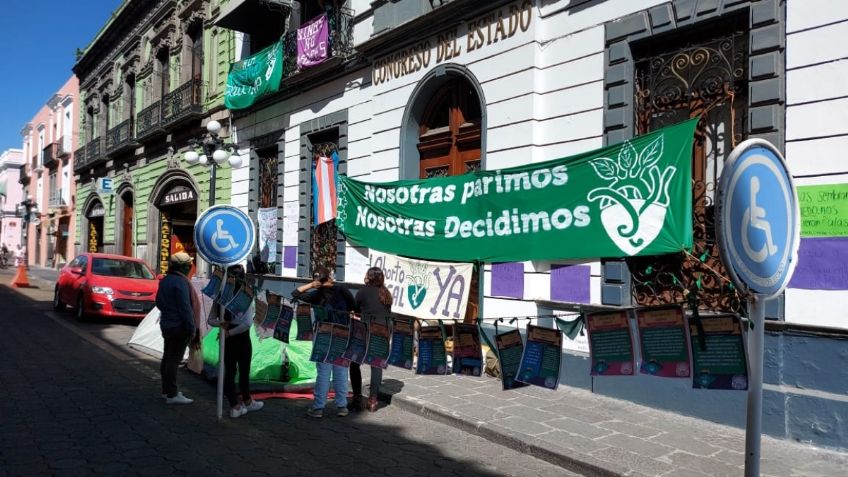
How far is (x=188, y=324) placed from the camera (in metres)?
6.89

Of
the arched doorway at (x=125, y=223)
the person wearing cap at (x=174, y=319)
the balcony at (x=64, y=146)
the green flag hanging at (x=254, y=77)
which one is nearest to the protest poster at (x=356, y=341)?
the person wearing cap at (x=174, y=319)

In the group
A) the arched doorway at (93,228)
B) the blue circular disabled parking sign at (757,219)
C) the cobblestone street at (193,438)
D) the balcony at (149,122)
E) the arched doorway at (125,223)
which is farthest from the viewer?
the arched doorway at (93,228)

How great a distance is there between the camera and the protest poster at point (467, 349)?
550cm

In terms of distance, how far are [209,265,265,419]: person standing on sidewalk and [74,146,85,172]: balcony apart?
28.8 m

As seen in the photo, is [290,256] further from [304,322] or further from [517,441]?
[517,441]

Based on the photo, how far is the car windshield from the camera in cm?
1448

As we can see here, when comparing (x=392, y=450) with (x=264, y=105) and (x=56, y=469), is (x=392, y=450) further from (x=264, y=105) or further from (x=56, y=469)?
(x=264, y=105)

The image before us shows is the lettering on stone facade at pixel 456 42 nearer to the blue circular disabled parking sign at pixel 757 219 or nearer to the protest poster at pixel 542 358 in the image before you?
the protest poster at pixel 542 358

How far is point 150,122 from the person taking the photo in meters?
22.5

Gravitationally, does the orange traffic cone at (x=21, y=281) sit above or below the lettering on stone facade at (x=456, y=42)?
below

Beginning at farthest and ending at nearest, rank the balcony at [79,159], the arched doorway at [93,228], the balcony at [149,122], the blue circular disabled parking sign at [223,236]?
1. the balcony at [79,159]
2. the arched doorway at [93,228]
3. the balcony at [149,122]
4. the blue circular disabled parking sign at [223,236]

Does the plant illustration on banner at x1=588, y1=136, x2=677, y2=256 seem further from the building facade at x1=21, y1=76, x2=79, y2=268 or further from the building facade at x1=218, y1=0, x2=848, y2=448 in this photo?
the building facade at x1=21, y1=76, x2=79, y2=268

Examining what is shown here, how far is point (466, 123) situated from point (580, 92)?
250cm

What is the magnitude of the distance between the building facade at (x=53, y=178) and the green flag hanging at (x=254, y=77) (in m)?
24.2
